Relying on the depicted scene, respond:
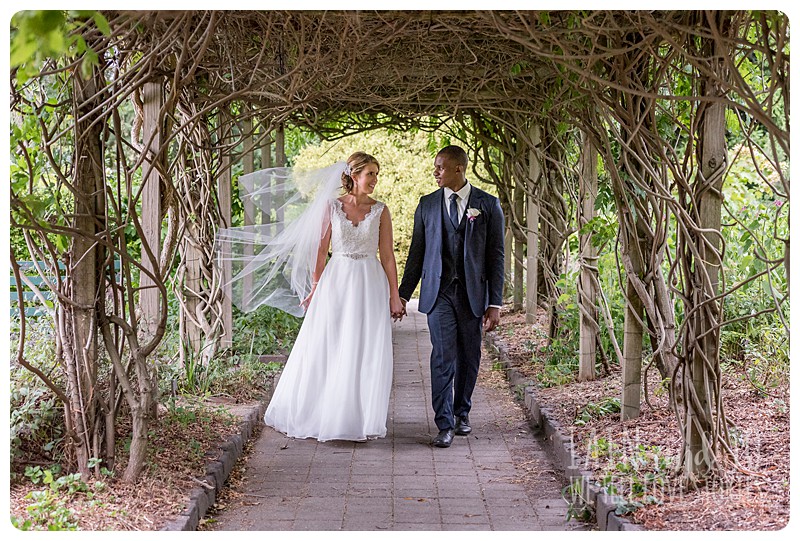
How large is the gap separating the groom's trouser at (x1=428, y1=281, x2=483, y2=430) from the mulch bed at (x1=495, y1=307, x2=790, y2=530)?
2.48 ft

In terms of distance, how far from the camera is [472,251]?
6027 millimetres

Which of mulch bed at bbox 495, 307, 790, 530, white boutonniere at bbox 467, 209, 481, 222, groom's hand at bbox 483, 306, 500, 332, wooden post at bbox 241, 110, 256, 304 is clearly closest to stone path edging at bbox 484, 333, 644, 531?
mulch bed at bbox 495, 307, 790, 530

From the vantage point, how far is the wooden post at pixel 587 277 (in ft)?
23.6

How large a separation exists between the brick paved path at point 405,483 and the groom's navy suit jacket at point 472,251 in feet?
3.15

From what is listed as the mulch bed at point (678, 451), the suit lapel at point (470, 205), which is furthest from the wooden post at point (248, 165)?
the mulch bed at point (678, 451)

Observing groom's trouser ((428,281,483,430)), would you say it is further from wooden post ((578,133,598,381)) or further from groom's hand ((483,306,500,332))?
wooden post ((578,133,598,381))

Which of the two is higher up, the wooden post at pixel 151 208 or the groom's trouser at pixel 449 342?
the wooden post at pixel 151 208

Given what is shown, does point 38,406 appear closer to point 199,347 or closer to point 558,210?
point 199,347

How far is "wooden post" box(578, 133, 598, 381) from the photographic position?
7.18 m

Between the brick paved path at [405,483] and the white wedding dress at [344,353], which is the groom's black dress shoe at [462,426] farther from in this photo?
the white wedding dress at [344,353]

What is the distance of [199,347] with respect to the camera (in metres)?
7.51

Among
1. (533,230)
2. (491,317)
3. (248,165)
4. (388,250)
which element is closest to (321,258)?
(388,250)

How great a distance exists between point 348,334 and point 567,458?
180cm

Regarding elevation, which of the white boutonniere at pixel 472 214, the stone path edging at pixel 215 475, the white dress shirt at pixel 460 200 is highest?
the white dress shirt at pixel 460 200
